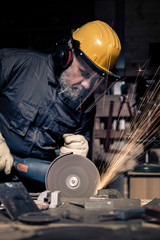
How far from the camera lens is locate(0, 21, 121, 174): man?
244 centimetres

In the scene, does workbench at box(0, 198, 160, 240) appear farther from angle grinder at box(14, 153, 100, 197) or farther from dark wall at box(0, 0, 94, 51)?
dark wall at box(0, 0, 94, 51)

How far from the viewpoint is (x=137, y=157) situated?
4148mm

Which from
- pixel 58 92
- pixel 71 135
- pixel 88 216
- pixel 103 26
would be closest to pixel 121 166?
pixel 71 135

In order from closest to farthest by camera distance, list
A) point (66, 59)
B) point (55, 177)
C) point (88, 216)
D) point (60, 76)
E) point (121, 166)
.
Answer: point (88, 216) < point (55, 177) < point (66, 59) < point (60, 76) < point (121, 166)

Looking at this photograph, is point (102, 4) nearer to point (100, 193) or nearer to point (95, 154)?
point (95, 154)

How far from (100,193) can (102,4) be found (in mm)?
3329

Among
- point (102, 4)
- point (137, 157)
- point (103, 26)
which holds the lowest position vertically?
point (137, 157)

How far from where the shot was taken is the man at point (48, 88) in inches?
96.2

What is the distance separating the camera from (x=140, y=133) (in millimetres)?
3707

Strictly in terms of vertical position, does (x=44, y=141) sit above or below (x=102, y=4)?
below

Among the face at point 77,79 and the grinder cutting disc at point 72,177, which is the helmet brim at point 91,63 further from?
the grinder cutting disc at point 72,177

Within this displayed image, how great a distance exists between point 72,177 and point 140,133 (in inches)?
72.3

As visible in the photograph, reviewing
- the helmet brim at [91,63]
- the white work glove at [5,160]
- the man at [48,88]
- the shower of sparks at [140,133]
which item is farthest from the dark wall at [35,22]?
the white work glove at [5,160]

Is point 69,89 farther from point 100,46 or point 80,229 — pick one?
point 80,229
